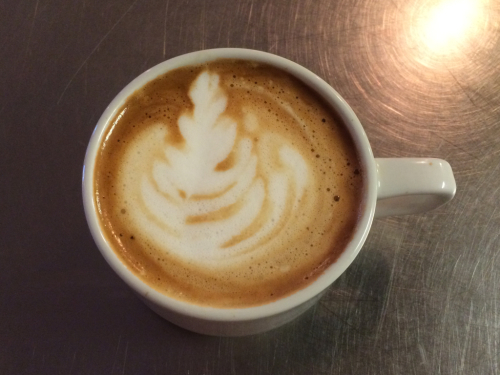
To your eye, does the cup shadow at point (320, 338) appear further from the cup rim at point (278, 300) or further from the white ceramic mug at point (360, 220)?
the cup rim at point (278, 300)

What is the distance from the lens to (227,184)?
2.62 ft

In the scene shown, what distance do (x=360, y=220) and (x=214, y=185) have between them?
0.77 feet

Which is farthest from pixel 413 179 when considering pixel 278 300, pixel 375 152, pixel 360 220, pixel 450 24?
pixel 450 24

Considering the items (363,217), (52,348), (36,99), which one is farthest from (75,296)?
(363,217)

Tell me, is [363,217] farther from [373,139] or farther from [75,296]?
[75,296]

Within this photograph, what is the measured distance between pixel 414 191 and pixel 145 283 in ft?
1.41

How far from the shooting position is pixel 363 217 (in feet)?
2.48

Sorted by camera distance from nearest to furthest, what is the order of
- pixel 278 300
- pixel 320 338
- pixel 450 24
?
pixel 278 300 < pixel 320 338 < pixel 450 24

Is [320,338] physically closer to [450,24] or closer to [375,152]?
[375,152]

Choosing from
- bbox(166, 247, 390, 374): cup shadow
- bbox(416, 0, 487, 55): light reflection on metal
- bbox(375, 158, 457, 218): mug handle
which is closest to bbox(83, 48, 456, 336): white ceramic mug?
bbox(375, 158, 457, 218): mug handle

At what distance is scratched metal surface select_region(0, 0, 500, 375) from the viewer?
98cm

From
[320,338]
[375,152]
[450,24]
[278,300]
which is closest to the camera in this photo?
[278,300]

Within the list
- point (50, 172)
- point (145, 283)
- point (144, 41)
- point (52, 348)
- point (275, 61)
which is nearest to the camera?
point (145, 283)

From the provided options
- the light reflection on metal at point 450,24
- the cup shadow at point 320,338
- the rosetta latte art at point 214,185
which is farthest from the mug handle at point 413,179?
the light reflection on metal at point 450,24
